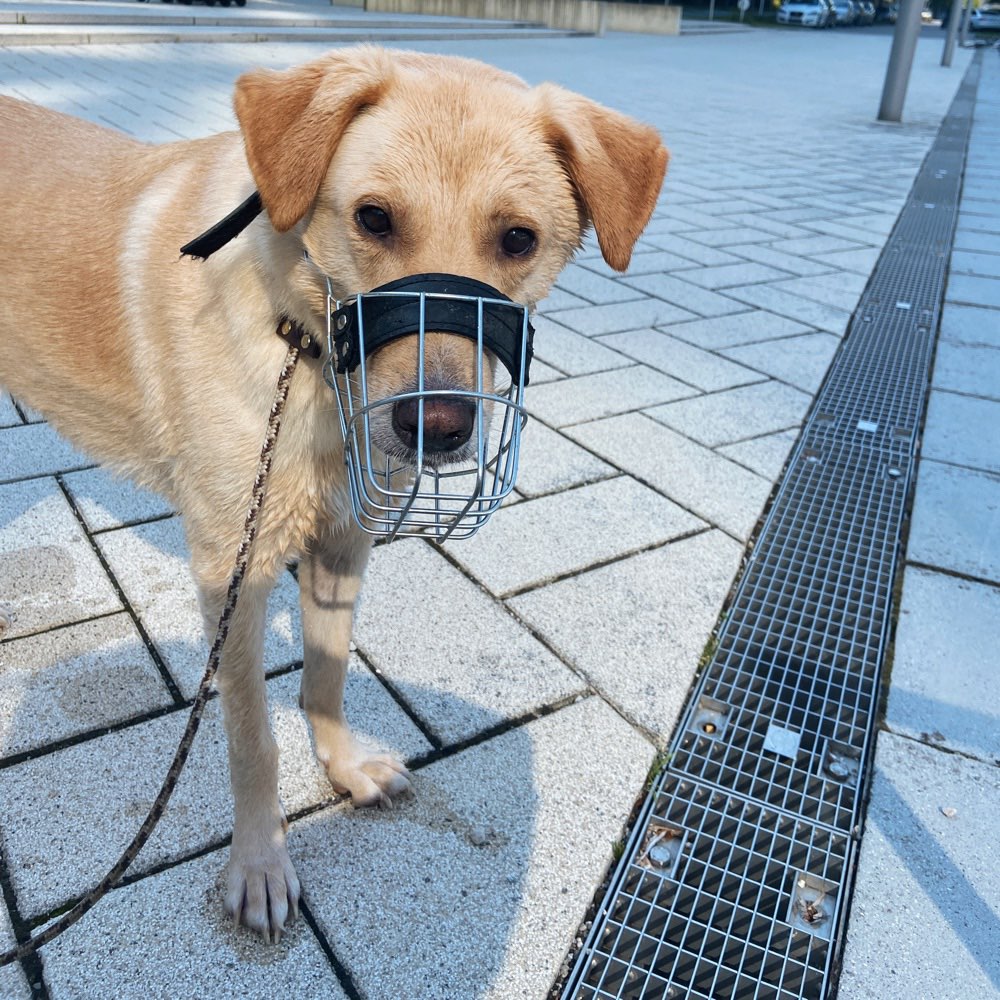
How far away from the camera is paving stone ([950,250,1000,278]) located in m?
6.80

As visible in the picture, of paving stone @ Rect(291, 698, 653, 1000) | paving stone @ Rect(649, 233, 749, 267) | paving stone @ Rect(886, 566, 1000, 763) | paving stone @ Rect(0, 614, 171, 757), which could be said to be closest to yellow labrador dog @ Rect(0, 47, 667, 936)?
paving stone @ Rect(291, 698, 653, 1000)

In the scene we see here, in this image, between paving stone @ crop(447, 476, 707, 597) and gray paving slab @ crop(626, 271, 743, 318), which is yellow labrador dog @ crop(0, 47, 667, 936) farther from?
gray paving slab @ crop(626, 271, 743, 318)

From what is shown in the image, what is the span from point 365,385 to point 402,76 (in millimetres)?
692

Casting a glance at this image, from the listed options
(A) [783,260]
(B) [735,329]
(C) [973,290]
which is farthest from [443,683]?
(C) [973,290]

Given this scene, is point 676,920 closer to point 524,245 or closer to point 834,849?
point 834,849

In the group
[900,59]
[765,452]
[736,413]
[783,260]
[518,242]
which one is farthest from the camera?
[900,59]

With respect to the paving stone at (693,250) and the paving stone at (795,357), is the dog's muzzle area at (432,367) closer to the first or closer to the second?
the paving stone at (795,357)

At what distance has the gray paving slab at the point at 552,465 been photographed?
355 cm

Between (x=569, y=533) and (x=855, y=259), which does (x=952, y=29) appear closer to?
(x=855, y=259)

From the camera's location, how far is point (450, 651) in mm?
2646

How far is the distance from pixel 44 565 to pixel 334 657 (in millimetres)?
1258

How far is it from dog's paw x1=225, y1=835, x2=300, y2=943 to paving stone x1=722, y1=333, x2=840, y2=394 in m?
3.73

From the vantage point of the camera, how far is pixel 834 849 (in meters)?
2.15

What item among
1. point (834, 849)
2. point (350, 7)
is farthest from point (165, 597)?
point (350, 7)
